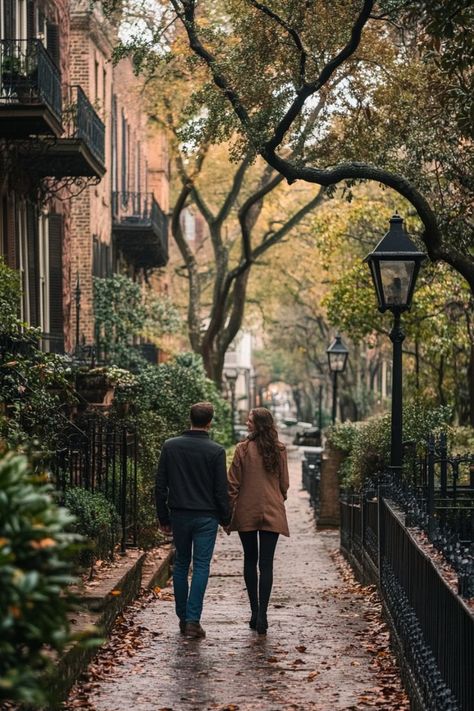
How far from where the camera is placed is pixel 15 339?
1345cm

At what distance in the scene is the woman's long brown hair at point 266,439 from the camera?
1039 cm

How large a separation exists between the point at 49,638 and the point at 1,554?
31 centimetres

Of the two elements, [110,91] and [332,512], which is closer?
[332,512]

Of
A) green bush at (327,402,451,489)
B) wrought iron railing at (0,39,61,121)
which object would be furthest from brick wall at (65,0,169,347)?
green bush at (327,402,451,489)

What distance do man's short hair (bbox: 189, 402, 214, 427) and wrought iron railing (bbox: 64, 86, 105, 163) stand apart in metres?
10.6

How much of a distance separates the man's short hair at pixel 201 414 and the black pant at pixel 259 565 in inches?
35.4

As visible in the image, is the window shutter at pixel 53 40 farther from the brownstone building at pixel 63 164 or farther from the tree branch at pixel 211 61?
the tree branch at pixel 211 61

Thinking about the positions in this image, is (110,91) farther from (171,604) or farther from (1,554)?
(1,554)

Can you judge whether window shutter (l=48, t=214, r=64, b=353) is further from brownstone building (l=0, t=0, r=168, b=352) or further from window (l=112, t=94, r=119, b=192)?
window (l=112, t=94, r=119, b=192)

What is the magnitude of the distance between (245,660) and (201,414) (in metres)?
1.81

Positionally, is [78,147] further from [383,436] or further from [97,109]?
[383,436]

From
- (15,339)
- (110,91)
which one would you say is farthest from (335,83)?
(110,91)

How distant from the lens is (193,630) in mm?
10219

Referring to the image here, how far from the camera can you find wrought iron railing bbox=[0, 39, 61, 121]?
16.8 metres
